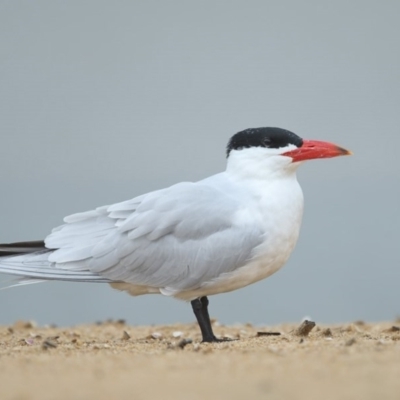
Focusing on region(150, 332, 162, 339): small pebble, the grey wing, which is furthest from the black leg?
region(150, 332, 162, 339): small pebble

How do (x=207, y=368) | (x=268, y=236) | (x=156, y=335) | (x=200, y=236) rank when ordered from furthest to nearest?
(x=156, y=335) → (x=200, y=236) → (x=268, y=236) → (x=207, y=368)

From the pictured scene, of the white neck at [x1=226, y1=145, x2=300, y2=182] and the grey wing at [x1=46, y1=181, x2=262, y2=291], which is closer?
the grey wing at [x1=46, y1=181, x2=262, y2=291]

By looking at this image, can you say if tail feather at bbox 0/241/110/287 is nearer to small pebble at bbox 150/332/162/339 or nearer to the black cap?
small pebble at bbox 150/332/162/339

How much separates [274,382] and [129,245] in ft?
9.34

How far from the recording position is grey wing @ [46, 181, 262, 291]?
7.10m

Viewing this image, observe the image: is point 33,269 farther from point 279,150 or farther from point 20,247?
point 279,150

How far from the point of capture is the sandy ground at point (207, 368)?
14.7 ft

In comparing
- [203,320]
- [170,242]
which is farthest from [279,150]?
[203,320]

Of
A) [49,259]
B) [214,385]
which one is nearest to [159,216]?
[49,259]

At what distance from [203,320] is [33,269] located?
126 centimetres

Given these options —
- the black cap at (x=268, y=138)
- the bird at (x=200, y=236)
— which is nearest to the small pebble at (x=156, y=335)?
the bird at (x=200, y=236)

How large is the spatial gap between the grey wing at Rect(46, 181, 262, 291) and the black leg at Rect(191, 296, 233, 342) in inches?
9.1

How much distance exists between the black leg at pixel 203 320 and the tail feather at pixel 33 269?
66 cm

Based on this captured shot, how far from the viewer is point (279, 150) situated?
7.34m
